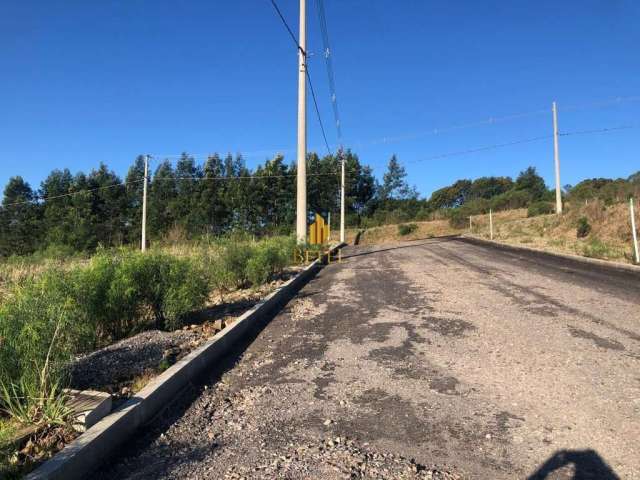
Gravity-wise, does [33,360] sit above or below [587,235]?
below

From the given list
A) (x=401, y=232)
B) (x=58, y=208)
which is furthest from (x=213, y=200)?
(x=401, y=232)

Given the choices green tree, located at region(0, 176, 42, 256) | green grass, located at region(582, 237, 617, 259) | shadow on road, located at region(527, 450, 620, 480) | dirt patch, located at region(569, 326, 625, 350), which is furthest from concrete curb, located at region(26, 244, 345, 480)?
green tree, located at region(0, 176, 42, 256)

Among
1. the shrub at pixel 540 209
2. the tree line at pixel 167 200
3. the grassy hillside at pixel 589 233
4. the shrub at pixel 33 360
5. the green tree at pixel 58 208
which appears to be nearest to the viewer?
the shrub at pixel 33 360

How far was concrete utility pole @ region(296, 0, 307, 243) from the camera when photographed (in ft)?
57.9

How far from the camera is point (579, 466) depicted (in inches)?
105

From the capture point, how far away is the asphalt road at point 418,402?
108 inches

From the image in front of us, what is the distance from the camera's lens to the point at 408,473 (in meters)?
2.62

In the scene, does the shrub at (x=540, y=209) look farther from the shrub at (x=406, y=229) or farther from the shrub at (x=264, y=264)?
the shrub at (x=264, y=264)

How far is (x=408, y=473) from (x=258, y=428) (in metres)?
1.22

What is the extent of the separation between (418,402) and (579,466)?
1278 mm

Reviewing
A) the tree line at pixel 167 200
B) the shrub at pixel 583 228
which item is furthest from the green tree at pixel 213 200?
the shrub at pixel 583 228

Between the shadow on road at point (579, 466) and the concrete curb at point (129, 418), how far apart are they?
2.71m

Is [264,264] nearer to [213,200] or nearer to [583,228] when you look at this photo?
[583,228]

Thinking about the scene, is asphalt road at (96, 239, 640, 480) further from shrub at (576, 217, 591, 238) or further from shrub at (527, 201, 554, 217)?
shrub at (527, 201, 554, 217)
